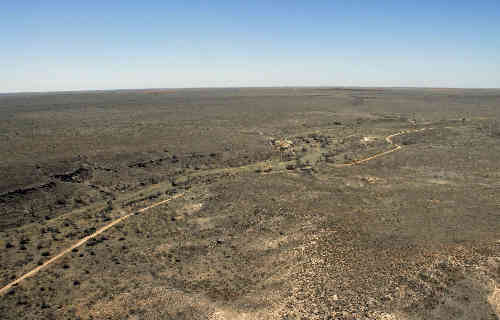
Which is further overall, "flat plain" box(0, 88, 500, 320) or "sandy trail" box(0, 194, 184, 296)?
"sandy trail" box(0, 194, 184, 296)

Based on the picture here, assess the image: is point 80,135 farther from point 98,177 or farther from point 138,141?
point 98,177

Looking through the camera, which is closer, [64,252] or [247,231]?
[64,252]

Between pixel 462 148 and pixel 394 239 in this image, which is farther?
pixel 462 148

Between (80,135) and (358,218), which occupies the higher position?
(80,135)

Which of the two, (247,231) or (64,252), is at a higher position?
(247,231)

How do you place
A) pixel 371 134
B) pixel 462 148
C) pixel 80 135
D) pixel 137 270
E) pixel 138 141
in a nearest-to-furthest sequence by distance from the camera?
pixel 137 270, pixel 462 148, pixel 138 141, pixel 80 135, pixel 371 134

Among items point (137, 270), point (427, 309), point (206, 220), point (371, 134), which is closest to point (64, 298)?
point (137, 270)

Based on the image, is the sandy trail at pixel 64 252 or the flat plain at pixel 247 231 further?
the sandy trail at pixel 64 252

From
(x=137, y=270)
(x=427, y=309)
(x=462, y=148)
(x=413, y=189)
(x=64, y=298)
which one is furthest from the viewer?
(x=462, y=148)
